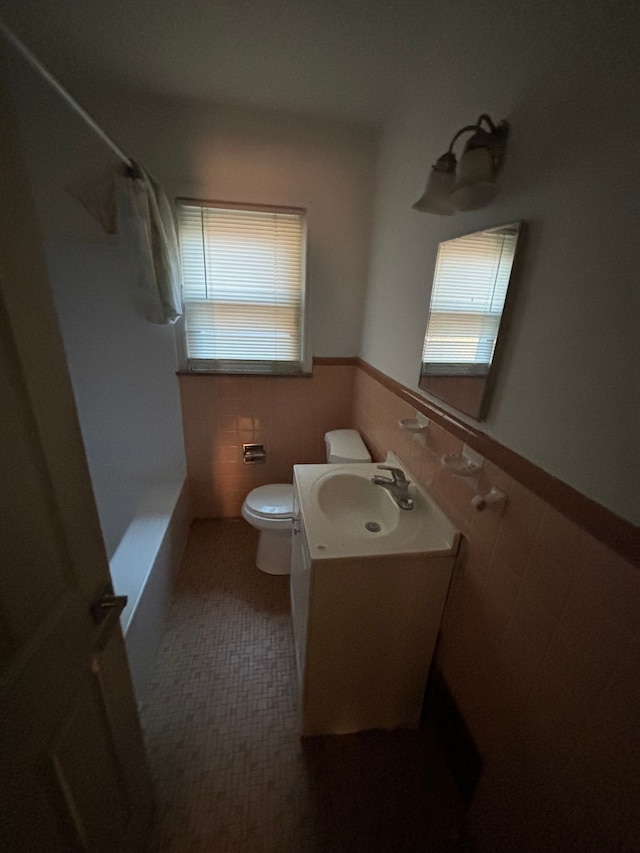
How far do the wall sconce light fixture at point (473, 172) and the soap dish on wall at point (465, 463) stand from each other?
706mm

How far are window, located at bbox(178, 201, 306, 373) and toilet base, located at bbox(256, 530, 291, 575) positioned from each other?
1.04m

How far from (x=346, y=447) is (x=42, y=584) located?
153 cm

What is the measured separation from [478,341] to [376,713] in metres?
1.41

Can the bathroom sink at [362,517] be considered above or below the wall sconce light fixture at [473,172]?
below

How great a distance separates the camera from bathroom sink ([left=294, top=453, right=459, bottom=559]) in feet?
3.35

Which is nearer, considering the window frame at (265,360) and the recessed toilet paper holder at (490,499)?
the recessed toilet paper holder at (490,499)

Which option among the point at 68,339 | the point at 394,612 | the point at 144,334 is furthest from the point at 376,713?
the point at 68,339

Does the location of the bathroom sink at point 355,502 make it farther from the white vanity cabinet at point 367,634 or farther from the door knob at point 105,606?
the door knob at point 105,606

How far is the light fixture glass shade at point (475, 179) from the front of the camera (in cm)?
82

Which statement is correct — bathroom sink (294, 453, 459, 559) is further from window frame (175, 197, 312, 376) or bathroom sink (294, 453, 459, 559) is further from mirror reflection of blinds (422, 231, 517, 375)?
window frame (175, 197, 312, 376)

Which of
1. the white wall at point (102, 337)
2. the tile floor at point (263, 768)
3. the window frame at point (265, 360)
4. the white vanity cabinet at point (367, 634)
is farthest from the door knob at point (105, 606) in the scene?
the window frame at point (265, 360)

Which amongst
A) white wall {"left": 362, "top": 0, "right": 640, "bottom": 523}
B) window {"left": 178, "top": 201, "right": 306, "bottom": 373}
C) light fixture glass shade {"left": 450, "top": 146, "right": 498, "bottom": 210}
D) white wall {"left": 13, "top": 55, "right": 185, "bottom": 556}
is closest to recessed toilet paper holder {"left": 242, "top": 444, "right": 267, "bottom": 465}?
white wall {"left": 13, "top": 55, "right": 185, "bottom": 556}

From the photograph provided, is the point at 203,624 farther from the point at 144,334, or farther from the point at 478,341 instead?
the point at 478,341

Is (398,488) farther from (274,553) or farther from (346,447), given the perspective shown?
(274,553)
